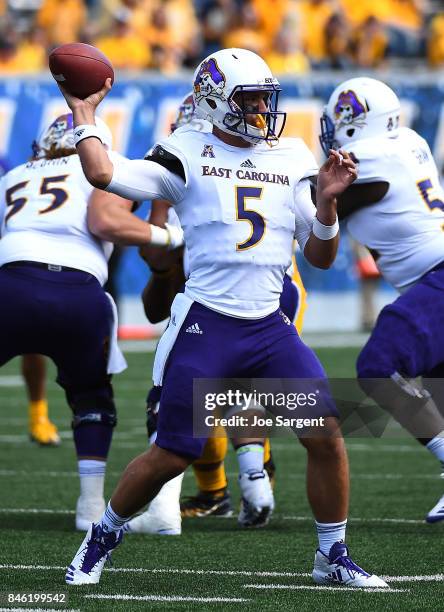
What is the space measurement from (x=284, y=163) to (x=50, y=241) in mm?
1499

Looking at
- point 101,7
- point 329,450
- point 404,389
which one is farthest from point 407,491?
point 101,7

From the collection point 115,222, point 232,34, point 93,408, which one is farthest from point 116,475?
point 232,34

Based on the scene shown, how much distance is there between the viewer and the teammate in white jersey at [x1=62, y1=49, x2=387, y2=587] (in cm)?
462

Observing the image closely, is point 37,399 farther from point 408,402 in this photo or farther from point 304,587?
point 304,587

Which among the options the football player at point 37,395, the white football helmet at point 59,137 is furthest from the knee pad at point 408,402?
the football player at point 37,395

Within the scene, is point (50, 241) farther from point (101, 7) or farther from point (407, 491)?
point (101, 7)

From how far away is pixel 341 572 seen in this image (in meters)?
4.64

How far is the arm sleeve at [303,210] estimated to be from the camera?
486 cm

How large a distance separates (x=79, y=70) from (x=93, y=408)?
1.69 meters

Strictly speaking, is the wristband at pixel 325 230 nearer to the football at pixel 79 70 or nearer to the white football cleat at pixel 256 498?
the football at pixel 79 70

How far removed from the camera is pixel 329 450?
4.61 m

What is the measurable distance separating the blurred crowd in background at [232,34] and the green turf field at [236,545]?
8447 mm

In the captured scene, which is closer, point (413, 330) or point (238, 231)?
point (238, 231)

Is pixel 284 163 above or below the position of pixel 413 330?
above
